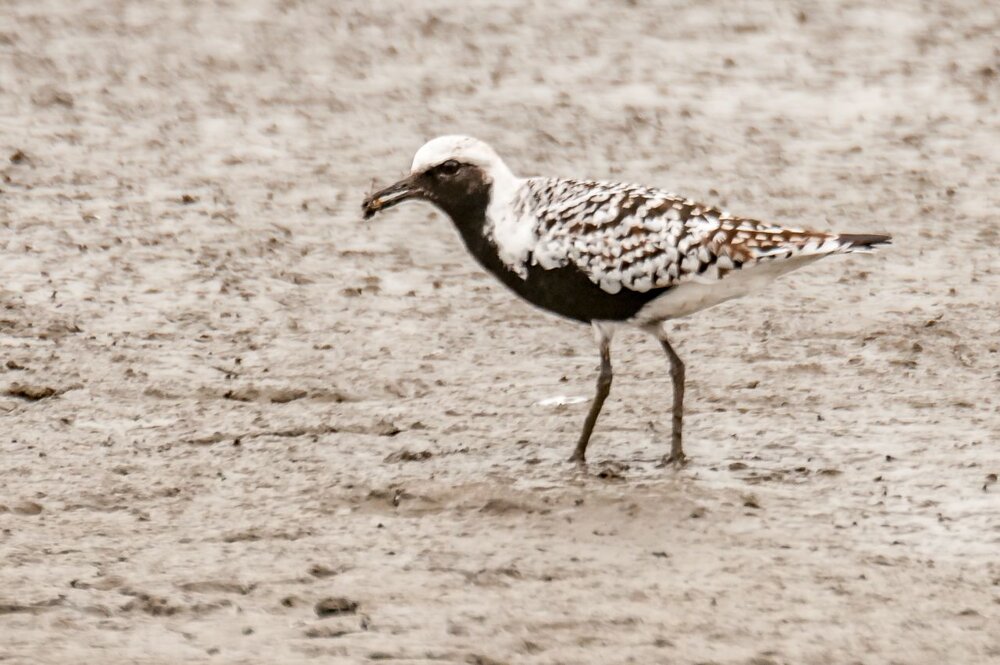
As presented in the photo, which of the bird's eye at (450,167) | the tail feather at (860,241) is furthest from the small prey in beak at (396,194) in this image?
the tail feather at (860,241)

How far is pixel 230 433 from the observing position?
26.0 ft

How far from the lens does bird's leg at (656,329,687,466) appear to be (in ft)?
24.6

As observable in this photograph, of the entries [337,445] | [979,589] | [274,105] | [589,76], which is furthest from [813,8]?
[979,589]

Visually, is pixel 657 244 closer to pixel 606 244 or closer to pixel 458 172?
pixel 606 244

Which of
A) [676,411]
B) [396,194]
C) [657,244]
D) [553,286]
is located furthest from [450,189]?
[676,411]

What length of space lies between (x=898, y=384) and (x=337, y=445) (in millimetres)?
2666

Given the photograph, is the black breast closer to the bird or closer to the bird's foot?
the bird

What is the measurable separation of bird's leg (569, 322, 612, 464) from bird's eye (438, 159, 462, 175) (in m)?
0.89

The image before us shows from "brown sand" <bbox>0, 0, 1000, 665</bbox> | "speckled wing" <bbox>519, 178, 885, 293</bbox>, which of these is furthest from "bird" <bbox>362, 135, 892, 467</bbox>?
"brown sand" <bbox>0, 0, 1000, 665</bbox>

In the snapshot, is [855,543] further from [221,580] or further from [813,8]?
[813,8]

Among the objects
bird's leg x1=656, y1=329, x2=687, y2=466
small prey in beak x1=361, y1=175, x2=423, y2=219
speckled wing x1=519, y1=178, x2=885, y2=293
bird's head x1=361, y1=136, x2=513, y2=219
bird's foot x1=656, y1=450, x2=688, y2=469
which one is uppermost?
bird's head x1=361, y1=136, x2=513, y2=219

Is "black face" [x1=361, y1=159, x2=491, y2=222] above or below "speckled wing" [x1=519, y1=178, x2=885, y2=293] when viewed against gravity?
above

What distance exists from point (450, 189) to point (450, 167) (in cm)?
9

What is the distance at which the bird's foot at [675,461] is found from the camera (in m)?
7.47
